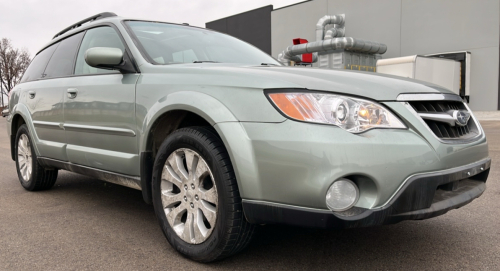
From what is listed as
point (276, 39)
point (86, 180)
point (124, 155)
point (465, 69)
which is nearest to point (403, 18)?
point (465, 69)

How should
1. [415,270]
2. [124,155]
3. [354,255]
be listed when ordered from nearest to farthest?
[415,270], [354,255], [124,155]

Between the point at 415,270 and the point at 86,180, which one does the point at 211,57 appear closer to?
the point at 415,270

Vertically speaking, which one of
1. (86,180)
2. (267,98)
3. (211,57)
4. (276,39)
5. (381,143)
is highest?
(276,39)

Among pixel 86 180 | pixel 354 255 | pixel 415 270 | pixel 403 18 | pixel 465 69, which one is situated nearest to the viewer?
pixel 415 270

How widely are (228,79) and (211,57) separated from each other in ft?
3.28

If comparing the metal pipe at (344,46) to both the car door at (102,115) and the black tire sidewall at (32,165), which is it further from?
the car door at (102,115)

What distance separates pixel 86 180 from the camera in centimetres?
525

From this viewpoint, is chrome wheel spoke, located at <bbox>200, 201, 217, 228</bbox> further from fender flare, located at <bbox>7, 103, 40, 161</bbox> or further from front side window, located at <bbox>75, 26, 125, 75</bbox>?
fender flare, located at <bbox>7, 103, 40, 161</bbox>

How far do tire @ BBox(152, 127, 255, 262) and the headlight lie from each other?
44cm

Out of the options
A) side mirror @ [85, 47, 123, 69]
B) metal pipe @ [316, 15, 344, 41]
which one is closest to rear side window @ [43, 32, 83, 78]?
side mirror @ [85, 47, 123, 69]

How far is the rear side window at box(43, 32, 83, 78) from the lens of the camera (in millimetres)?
3975

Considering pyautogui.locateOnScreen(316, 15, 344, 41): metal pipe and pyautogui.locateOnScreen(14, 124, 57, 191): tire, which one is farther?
pyautogui.locateOnScreen(316, 15, 344, 41): metal pipe

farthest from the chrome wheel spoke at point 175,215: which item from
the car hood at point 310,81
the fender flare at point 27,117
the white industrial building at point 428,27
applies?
the white industrial building at point 428,27

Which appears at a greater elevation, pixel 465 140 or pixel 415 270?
pixel 465 140
